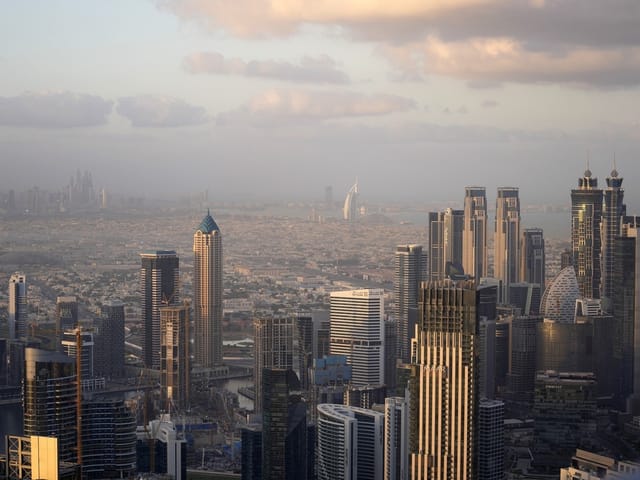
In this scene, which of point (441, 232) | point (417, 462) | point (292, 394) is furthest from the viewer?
point (441, 232)

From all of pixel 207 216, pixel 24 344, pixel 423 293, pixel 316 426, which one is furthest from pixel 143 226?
pixel 423 293

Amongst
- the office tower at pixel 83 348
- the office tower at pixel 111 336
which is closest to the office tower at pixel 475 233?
the office tower at pixel 111 336

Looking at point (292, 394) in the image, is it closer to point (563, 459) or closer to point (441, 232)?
point (563, 459)

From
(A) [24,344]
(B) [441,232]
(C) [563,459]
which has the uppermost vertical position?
(B) [441,232]

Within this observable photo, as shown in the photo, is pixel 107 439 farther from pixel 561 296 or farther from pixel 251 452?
pixel 561 296

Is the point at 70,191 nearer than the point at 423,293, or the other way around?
the point at 423,293

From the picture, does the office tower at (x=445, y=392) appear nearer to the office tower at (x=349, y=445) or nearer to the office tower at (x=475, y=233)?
the office tower at (x=349, y=445)
